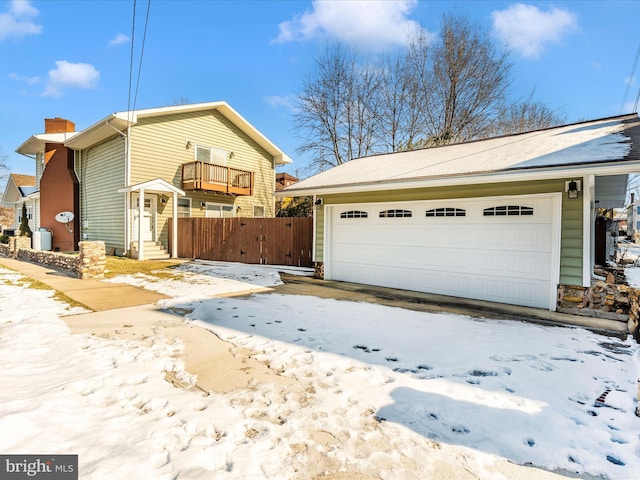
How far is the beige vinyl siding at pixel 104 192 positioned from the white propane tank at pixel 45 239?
147cm

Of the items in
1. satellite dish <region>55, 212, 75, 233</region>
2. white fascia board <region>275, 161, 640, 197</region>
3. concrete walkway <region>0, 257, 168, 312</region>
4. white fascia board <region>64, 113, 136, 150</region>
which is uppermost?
white fascia board <region>64, 113, 136, 150</region>

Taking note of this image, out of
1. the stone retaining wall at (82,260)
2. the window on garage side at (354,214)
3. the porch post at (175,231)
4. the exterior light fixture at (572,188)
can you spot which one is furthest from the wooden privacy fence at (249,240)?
the exterior light fixture at (572,188)

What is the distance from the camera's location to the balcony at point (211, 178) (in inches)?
563

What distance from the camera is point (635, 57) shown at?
8750 mm

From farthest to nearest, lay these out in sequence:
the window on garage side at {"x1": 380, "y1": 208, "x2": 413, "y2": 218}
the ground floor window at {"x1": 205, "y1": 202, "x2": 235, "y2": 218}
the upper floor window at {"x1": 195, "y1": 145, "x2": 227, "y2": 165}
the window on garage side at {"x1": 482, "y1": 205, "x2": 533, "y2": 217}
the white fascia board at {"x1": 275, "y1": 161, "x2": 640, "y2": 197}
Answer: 1. the ground floor window at {"x1": 205, "y1": 202, "x2": 235, "y2": 218}
2. the upper floor window at {"x1": 195, "y1": 145, "x2": 227, "y2": 165}
3. the window on garage side at {"x1": 380, "y1": 208, "x2": 413, "y2": 218}
4. the window on garage side at {"x1": 482, "y1": 205, "x2": 533, "y2": 217}
5. the white fascia board at {"x1": 275, "y1": 161, "x2": 640, "y2": 197}

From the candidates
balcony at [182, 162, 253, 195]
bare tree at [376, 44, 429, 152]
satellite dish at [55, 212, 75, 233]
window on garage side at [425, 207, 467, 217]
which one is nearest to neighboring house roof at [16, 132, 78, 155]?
satellite dish at [55, 212, 75, 233]

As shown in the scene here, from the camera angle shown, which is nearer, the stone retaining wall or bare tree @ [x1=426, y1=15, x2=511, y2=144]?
the stone retaining wall

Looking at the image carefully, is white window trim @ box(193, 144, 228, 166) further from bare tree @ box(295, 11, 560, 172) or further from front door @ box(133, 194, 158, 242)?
bare tree @ box(295, 11, 560, 172)

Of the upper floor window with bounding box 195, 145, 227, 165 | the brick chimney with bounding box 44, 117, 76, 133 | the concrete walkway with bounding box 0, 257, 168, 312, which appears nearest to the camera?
the concrete walkway with bounding box 0, 257, 168, 312

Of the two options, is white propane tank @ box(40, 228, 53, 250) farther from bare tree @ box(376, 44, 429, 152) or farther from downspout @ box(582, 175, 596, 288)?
downspout @ box(582, 175, 596, 288)

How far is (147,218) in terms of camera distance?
14000 millimetres

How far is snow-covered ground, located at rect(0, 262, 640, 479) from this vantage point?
6.86 feet

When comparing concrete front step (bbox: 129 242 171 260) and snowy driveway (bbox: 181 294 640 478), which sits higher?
concrete front step (bbox: 129 242 171 260)

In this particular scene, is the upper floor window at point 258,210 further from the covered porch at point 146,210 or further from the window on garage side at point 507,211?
the window on garage side at point 507,211
